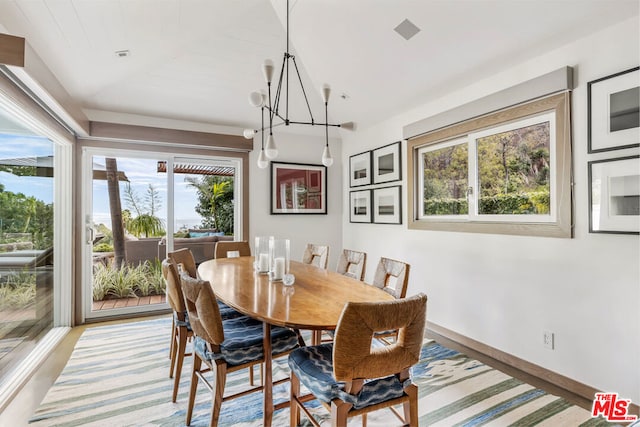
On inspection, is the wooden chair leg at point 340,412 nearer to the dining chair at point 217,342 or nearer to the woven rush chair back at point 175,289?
the dining chair at point 217,342

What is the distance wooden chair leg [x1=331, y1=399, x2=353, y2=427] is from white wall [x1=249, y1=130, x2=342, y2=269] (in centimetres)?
331

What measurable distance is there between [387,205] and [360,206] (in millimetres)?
629

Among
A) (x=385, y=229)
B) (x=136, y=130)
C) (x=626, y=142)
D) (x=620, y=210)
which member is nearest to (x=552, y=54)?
(x=626, y=142)

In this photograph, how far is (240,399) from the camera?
219 centimetres

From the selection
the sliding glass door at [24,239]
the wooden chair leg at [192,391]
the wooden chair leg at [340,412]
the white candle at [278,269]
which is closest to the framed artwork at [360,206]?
the white candle at [278,269]

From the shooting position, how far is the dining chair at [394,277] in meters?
2.02

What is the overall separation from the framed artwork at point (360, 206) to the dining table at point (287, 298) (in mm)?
1979

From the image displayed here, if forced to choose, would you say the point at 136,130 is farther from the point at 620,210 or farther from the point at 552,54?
the point at 620,210

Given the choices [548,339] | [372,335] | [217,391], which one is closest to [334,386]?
[372,335]

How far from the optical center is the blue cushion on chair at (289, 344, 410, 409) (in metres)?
1.34

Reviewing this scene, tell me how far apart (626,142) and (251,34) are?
116 inches

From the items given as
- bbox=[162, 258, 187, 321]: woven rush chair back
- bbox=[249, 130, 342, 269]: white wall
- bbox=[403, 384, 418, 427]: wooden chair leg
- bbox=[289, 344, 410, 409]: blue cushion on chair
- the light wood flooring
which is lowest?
the light wood flooring

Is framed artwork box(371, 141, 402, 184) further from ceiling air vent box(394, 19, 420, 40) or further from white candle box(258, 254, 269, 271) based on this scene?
white candle box(258, 254, 269, 271)

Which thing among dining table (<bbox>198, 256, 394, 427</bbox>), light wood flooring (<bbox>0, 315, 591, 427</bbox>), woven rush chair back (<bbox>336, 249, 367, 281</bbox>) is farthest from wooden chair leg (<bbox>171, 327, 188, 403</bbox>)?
woven rush chair back (<bbox>336, 249, 367, 281</bbox>)
